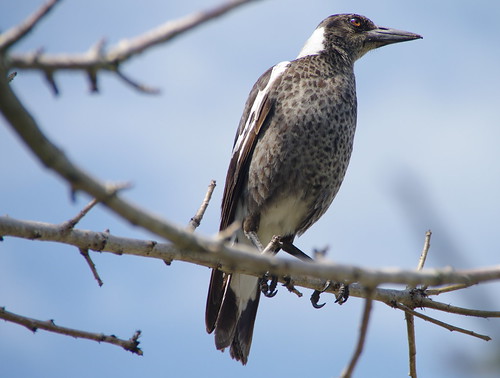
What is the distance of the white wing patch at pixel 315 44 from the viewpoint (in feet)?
13.4

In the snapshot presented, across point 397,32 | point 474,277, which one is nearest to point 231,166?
point 397,32

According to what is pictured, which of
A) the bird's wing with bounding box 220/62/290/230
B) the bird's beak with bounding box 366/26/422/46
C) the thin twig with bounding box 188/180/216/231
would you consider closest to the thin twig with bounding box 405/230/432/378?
the thin twig with bounding box 188/180/216/231

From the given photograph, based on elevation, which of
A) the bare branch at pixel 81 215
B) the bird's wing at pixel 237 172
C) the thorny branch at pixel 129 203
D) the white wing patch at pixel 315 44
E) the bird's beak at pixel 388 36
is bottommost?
the thorny branch at pixel 129 203

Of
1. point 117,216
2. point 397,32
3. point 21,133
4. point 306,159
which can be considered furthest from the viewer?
point 397,32

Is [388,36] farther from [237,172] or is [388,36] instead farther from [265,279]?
[265,279]

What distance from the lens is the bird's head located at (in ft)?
14.0

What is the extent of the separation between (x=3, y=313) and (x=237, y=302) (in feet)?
5.91

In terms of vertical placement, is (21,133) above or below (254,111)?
below

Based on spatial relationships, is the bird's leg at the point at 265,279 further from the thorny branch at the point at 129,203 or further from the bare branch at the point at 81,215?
the thorny branch at the point at 129,203

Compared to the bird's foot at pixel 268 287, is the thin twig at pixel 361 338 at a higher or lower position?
lower

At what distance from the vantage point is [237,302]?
145 inches

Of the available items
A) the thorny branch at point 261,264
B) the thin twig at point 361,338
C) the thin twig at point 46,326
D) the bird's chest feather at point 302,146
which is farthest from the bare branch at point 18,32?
the bird's chest feather at point 302,146

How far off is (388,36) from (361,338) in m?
3.47

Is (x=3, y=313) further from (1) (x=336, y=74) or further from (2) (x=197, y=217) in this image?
(1) (x=336, y=74)
